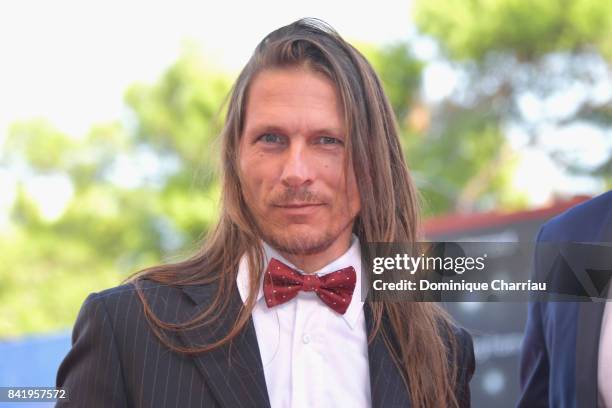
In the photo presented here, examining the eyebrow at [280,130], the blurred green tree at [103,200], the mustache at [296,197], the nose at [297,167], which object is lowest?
the mustache at [296,197]

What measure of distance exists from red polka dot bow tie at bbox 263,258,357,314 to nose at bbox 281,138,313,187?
273mm

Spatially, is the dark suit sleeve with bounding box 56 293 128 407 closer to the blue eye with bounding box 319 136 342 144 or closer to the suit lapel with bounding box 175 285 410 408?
the suit lapel with bounding box 175 285 410 408

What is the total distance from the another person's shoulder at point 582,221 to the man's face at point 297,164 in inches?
29.9

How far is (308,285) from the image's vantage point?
2.69 m

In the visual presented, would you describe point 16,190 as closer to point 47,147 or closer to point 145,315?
point 47,147

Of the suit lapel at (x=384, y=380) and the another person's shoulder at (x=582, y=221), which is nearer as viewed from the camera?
the suit lapel at (x=384, y=380)

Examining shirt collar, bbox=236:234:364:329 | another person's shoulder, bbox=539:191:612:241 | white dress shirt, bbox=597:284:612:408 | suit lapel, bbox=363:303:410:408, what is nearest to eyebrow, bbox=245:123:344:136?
shirt collar, bbox=236:234:364:329

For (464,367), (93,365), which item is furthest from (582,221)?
(93,365)

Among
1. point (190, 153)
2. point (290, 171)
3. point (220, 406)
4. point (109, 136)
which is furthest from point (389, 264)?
point (109, 136)

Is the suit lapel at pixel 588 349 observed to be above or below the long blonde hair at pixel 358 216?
below

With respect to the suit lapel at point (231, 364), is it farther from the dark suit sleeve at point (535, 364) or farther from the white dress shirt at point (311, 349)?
the dark suit sleeve at point (535, 364)

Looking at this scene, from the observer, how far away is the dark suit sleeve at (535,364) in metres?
3.01

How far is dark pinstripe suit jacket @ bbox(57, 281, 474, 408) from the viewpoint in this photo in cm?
240

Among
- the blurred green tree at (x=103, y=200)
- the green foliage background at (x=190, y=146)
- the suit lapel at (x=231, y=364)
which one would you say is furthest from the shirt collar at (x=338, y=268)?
the blurred green tree at (x=103, y=200)
